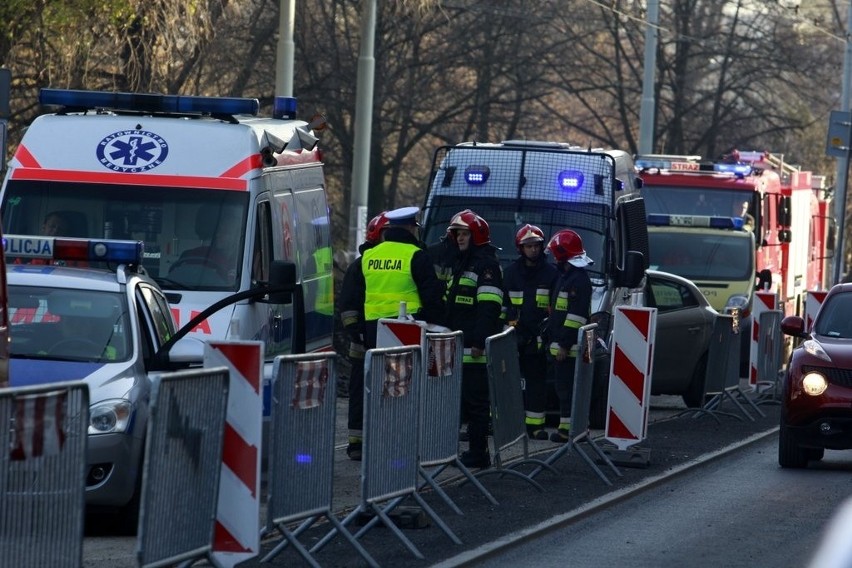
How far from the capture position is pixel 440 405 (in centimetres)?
1033

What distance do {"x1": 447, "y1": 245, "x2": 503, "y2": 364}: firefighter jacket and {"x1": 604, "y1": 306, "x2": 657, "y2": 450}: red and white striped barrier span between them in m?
1.03

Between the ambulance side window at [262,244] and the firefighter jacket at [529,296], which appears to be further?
the firefighter jacket at [529,296]

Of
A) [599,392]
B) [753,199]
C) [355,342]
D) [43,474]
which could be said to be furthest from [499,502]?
[753,199]

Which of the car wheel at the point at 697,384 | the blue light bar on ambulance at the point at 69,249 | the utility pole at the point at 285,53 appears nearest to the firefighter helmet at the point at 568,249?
the car wheel at the point at 697,384

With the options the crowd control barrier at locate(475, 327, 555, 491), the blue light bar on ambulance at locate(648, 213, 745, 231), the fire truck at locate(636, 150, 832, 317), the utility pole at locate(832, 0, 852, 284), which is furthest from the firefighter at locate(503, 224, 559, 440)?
the utility pole at locate(832, 0, 852, 284)

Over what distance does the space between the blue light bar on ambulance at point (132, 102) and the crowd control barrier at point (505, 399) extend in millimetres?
2909

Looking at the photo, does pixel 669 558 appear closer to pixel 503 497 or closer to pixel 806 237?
pixel 503 497

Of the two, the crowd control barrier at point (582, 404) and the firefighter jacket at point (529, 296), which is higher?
the firefighter jacket at point (529, 296)

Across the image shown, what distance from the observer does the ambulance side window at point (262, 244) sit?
12609 millimetres

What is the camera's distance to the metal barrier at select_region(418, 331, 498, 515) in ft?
33.0

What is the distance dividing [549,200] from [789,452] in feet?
13.4

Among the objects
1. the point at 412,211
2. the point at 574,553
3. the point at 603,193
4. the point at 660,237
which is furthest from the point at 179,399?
the point at 660,237

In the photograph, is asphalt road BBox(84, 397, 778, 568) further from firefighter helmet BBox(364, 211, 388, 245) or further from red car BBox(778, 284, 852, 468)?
firefighter helmet BBox(364, 211, 388, 245)

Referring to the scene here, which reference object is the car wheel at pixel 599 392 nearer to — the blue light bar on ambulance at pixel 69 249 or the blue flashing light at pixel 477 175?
the blue flashing light at pixel 477 175
